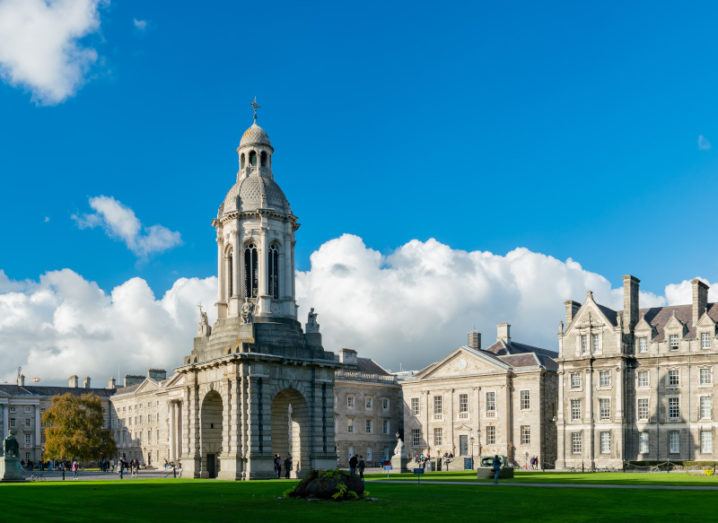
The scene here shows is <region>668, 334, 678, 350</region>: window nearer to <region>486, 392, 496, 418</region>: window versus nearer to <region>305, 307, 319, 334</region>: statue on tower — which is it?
<region>486, 392, 496, 418</region>: window

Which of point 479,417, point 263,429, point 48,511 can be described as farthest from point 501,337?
point 48,511

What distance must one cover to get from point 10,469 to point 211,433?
42.0ft

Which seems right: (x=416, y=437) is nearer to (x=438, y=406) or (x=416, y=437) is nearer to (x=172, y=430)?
(x=438, y=406)

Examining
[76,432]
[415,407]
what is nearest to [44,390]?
[76,432]

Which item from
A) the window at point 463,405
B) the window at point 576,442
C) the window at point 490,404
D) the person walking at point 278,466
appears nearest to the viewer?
the person walking at point 278,466

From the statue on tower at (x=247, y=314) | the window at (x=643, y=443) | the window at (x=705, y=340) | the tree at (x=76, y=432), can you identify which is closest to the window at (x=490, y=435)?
the window at (x=643, y=443)

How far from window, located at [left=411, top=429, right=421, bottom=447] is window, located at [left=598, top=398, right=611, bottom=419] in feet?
70.0

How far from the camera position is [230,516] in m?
23.8

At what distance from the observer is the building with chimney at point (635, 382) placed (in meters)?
73.1

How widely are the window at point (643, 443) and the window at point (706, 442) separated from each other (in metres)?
4.50

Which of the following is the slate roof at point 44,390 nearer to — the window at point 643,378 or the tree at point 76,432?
the tree at point 76,432

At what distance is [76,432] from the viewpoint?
98.2 metres

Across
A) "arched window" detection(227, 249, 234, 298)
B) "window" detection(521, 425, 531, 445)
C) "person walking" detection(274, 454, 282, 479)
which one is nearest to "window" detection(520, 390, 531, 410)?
"window" detection(521, 425, 531, 445)

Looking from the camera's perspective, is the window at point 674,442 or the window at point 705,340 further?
the window at point 674,442
